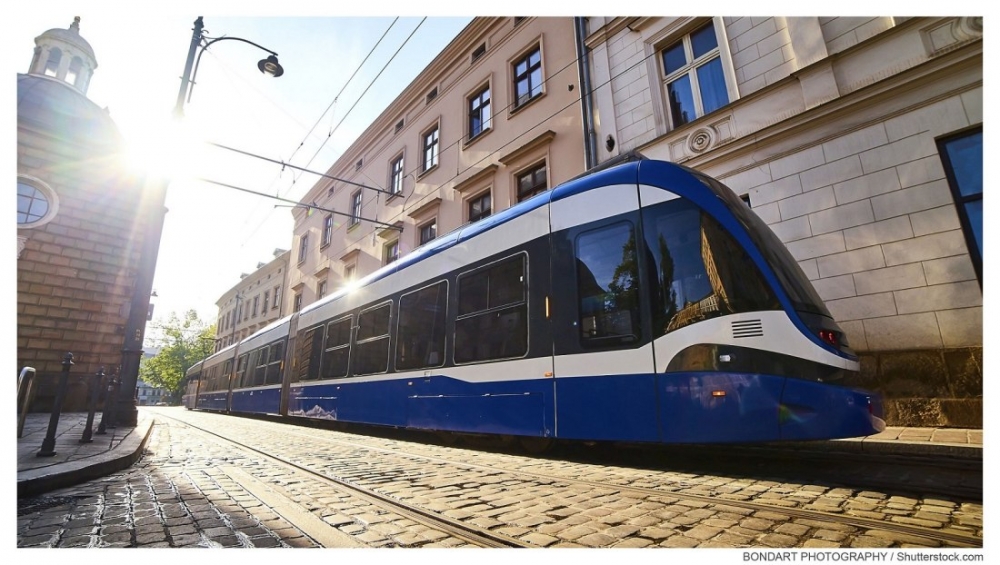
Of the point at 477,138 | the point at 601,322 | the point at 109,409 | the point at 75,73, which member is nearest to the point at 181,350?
the point at 75,73

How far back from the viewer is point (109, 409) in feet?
22.6

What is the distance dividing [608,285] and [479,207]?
993 cm

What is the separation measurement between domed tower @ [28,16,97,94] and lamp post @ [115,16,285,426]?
63.9 feet

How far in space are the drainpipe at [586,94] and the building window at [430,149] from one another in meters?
6.74

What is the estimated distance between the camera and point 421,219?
51.1 ft

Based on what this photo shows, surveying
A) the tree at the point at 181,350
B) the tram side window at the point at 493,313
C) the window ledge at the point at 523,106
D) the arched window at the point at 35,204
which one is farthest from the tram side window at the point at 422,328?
the tree at the point at 181,350

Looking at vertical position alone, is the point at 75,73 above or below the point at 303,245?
above

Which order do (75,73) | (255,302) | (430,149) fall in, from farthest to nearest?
(255,302) < (75,73) < (430,149)

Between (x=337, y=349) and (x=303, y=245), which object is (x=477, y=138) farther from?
(x=303, y=245)

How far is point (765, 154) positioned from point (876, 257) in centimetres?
239

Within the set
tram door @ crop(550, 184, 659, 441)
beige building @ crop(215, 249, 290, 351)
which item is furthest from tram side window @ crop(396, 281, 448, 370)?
beige building @ crop(215, 249, 290, 351)

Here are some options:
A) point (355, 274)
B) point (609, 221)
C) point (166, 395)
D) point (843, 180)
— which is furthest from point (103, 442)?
point (166, 395)

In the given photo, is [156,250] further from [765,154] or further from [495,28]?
[495,28]

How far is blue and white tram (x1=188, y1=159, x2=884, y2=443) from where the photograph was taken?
3232mm
